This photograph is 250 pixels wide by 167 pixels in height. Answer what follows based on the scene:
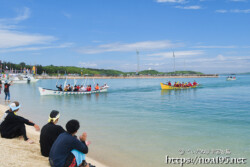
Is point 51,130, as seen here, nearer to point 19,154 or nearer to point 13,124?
point 19,154

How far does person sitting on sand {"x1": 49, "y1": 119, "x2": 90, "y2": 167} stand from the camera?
4906 millimetres

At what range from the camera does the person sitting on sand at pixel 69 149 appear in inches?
193

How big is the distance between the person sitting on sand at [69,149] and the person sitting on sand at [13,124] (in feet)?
8.40

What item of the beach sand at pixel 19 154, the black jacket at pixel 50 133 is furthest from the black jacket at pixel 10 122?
the black jacket at pixel 50 133

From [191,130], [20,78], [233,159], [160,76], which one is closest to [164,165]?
[233,159]

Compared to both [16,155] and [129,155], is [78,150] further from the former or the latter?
[129,155]

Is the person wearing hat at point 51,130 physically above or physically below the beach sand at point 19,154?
above

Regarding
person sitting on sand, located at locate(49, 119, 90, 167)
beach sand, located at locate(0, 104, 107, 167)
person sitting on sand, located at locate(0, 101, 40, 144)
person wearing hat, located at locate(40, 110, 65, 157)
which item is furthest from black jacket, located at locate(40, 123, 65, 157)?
person sitting on sand, located at locate(0, 101, 40, 144)

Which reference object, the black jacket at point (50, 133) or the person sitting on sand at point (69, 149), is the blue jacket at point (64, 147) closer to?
the person sitting on sand at point (69, 149)

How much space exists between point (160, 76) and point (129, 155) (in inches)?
6842

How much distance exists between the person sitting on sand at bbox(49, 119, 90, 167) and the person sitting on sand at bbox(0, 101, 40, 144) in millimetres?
2559

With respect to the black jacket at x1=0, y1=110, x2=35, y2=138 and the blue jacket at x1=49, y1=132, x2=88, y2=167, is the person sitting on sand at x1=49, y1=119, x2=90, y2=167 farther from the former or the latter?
the black jacket at x1=0, y1=110, x2=35, y2=138

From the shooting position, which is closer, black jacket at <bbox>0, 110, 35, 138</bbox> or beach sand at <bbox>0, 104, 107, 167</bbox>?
beach sand at <bbox>0, 104, 107, 167</bbox>

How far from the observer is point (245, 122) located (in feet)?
50.0
